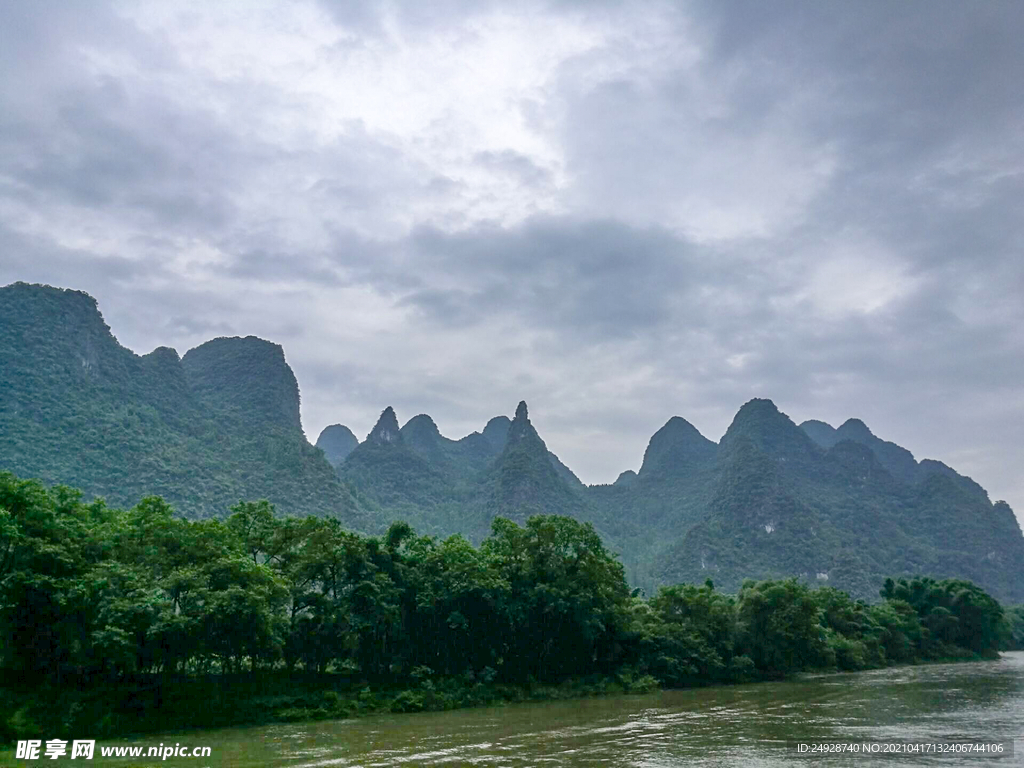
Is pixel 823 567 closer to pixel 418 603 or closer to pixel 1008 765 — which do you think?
pixel 418 603

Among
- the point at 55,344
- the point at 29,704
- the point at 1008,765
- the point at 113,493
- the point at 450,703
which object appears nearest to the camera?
the point at 1008,765

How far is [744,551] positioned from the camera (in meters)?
90.2

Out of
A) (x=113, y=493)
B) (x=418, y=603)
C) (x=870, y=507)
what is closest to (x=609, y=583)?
(x=418, y=603)

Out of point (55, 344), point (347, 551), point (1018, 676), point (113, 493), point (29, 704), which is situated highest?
point (55, 344)

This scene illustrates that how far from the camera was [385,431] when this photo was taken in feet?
383

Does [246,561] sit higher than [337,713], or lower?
higher

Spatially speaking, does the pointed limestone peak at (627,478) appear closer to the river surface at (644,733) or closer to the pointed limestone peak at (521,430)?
the pointed limestone peak at (521,430)

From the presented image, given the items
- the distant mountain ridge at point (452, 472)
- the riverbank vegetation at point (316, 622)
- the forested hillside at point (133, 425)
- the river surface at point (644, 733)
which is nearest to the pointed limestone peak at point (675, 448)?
the distant mountain ridge at point (452, 472)

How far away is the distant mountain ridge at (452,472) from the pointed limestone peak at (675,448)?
0.35 metres

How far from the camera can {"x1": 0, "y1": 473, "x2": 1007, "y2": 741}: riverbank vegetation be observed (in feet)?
55.1

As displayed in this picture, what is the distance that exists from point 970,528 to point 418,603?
111871 millimetres

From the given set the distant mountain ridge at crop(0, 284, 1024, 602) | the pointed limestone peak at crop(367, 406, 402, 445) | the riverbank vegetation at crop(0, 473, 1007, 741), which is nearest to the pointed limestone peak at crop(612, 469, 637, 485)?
the distant mountain ridge at crop(0, 284, 1024, 602)

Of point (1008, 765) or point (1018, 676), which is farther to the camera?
point (1018, 676)

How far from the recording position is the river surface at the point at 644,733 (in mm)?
12359
